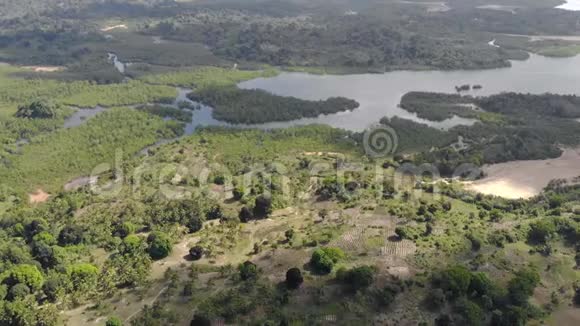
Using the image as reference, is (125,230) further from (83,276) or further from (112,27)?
(112,27)

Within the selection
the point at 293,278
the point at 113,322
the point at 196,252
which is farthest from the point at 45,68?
the point at 293,278

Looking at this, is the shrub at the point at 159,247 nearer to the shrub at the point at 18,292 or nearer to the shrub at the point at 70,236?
the shrub at the point at 70,236

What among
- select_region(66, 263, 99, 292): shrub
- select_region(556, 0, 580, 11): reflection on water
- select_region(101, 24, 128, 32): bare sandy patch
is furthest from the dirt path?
select_region(66, 263, 99, 292): shrub

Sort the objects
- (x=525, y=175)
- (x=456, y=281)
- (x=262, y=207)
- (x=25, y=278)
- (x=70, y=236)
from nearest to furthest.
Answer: (x=456, y=281) → (x=25, y=278) → (x=70, y=236) → (x=262, y=207) → (x=525, y=175)

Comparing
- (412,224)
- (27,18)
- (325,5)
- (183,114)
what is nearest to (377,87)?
(183,114)

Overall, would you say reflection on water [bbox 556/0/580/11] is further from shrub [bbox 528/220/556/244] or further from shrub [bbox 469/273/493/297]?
shrub [bbox 469/273/493/297]

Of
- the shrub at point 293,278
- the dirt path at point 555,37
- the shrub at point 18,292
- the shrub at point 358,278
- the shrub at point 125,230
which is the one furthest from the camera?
the dirt path at point 555,37

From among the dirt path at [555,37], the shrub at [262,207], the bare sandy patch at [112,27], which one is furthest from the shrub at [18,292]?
the dirt path at [555,37]

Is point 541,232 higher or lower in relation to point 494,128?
lower
